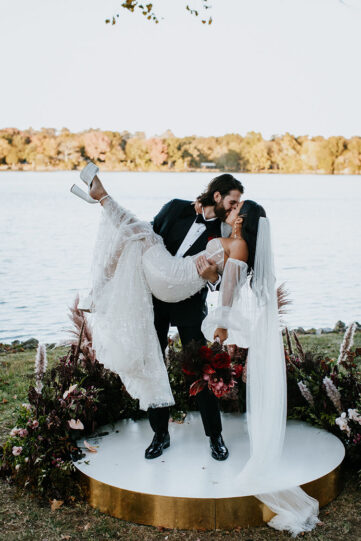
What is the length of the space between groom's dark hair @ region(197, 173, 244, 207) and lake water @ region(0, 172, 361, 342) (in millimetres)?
174

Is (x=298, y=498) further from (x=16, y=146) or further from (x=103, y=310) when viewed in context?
(x=16, y=146)

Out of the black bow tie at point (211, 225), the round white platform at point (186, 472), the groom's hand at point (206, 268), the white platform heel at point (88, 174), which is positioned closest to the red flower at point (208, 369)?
the groom's hand at point (206, 268)

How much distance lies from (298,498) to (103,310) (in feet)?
5.46

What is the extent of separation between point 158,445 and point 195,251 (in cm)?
132

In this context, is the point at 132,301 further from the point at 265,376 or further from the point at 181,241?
the point at 265,376

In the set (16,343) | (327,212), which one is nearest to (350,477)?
(16,343)

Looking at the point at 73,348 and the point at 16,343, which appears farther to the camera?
the point at 16,343

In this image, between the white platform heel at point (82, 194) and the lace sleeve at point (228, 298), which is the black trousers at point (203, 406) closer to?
the lace sleeve at point (228, 298)

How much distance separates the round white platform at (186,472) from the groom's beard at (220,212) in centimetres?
158

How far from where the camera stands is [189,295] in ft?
12.1

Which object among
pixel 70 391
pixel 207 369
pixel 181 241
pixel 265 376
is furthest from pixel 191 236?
pixel 70 391

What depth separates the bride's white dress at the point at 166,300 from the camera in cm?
362

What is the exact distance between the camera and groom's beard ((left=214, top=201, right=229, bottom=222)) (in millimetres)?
3758

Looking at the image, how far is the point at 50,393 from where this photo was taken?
13.6ft
